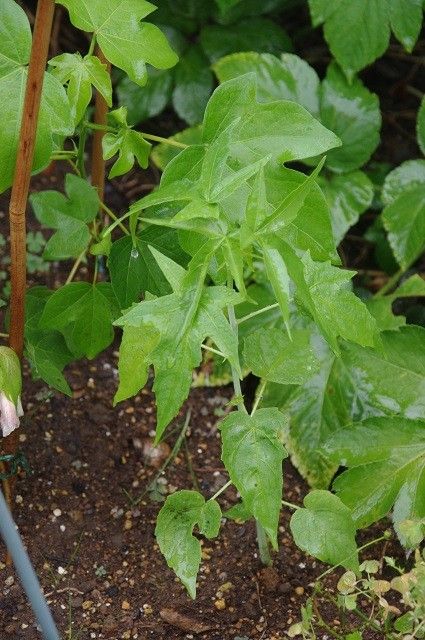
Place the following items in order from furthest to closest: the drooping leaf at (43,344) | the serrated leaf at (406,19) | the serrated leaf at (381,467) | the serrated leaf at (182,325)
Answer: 1. the serrated leaf at (406,19)
2. the serrated leaf at (381,467)
3. the drooping leaf at (43,344)
4. the serrated leaf at (182,325)

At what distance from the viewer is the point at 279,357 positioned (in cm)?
142

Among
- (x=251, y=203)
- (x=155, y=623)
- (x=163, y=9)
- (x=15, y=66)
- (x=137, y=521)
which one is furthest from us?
(x=163, y=9)

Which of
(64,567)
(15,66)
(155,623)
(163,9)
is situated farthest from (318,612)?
(163,9)

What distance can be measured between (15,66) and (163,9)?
3.44 feet

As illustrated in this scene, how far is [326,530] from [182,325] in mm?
470

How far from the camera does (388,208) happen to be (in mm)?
1985

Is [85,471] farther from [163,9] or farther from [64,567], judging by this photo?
[163,9]

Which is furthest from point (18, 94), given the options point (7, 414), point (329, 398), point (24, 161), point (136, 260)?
point (329, 398)

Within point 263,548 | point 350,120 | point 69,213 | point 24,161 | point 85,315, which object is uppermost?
point 24,161

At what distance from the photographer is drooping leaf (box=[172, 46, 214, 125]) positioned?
2.21 meters

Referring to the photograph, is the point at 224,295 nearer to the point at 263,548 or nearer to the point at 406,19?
the point at 263,548

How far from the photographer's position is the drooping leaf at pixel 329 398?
170 cm

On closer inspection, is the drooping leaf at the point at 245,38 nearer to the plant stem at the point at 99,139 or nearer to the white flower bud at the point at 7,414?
the plant stem at the point at 99,139

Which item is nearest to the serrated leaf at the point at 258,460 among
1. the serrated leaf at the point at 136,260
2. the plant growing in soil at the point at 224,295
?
the plant growing in soil at the point at 224,295
